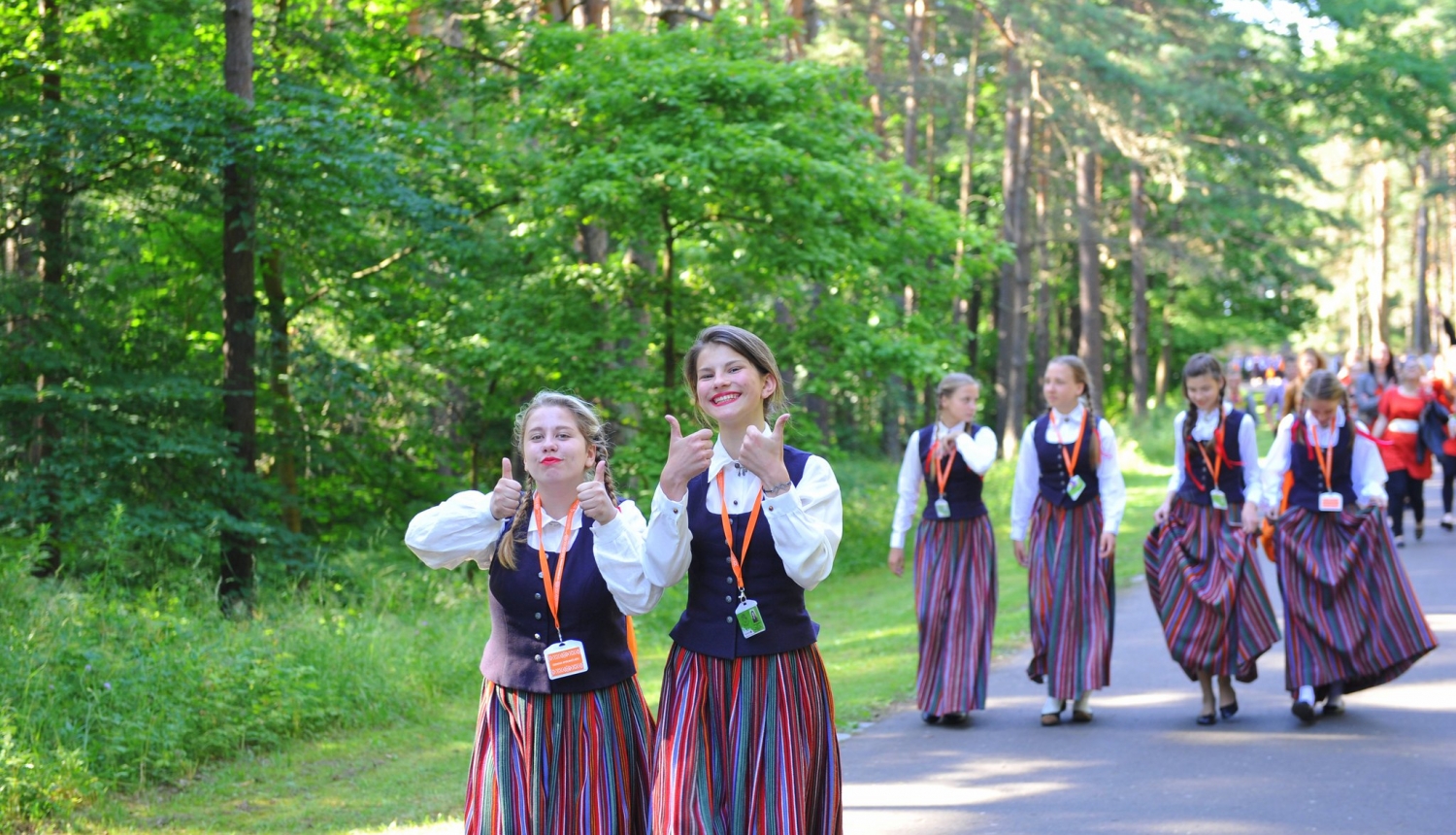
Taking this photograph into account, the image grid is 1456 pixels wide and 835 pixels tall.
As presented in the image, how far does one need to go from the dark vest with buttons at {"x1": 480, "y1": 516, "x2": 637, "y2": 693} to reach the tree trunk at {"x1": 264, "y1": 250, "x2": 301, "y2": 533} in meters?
9.81

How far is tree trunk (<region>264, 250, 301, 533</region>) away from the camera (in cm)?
1372

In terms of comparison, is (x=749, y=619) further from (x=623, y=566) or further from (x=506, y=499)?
(x=506, y=499)

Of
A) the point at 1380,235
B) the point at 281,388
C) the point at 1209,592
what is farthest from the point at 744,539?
the point at 1380,235

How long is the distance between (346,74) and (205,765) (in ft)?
31.4

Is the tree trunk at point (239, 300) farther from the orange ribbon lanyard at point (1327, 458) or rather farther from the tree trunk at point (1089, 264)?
the tree trunk at point (1089, 264)

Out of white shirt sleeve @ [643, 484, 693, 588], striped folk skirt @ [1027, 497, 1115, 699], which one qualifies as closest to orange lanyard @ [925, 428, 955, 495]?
striped folk skirt @ [1027, 497, 1115, 699]

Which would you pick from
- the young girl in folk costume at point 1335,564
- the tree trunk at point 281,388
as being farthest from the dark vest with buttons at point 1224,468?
the tree trunk at point 281,388

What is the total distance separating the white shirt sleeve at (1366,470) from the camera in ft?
26.6

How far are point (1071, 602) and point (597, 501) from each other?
16.0 ft

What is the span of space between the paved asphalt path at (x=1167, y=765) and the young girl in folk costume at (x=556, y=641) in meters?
2.23

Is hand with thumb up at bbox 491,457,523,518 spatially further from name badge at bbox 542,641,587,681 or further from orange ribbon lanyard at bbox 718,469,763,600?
orange ribbon lanyard at bbox 718,469,763,600

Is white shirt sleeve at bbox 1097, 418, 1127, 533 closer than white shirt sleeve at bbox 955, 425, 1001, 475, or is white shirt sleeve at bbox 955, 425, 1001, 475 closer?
white shirt sleeve at bbox 1097, 418, 1127, 533

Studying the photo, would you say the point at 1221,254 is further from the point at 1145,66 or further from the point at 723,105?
the point at 723,105

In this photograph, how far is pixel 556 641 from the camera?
4.18 metres
